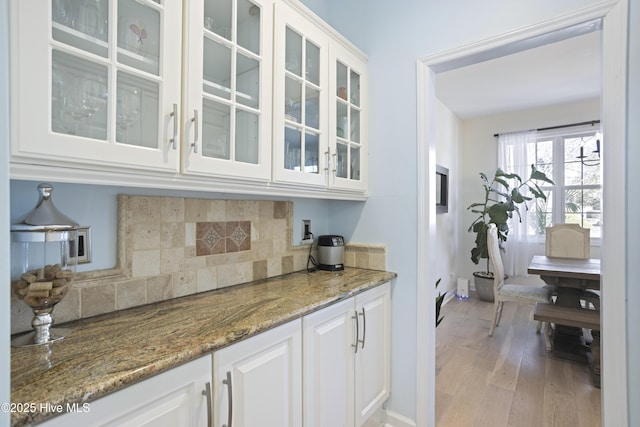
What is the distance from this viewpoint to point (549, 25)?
140cm

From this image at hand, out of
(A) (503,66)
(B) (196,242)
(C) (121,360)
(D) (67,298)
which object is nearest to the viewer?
(C) (121,360)

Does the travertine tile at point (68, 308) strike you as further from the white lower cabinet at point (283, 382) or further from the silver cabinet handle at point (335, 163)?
the silver cabinet handle at point (335, 163)

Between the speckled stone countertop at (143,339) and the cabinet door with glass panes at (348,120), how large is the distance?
67cm

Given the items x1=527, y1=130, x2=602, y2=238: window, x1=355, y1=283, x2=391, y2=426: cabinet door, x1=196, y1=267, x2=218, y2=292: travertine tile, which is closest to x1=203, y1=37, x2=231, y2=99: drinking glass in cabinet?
x1=196, y1=267, x2=218, y2=292: travertine tile

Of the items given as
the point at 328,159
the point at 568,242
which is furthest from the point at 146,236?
the point at 568,242

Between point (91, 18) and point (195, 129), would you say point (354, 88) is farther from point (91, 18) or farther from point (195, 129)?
point (91, 18)

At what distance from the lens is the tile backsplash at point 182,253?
107 centimetres

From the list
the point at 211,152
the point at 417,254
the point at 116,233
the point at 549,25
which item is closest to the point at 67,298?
→ the point at 116,233

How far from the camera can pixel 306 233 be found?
1.98 metres

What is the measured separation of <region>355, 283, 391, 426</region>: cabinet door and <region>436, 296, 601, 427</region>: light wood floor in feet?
1.75

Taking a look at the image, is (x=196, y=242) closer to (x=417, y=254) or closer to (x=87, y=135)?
(x=87, y=135)

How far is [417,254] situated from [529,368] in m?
1.70

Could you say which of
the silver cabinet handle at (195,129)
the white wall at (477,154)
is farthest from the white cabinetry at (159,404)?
the white wall at (477,154)

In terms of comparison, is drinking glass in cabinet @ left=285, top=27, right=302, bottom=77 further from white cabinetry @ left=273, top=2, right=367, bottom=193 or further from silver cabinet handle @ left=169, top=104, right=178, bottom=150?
silver cabinet handle @ left=169, top=104, right=178, bottom=150
